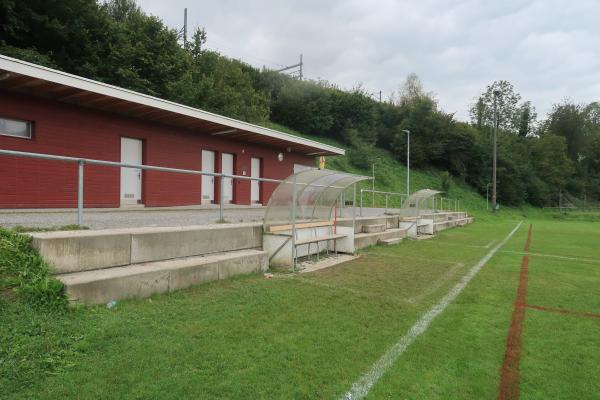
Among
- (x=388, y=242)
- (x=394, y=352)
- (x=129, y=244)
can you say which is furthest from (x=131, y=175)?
(x=394, y=352)

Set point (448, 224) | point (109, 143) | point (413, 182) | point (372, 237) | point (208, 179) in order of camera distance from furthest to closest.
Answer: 1. point (413, 182)
2. point (448, 224)
3. point (208, 179)
4. point (372, 237)
5. point (109, 143)

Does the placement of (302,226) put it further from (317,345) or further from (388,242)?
(317,345)

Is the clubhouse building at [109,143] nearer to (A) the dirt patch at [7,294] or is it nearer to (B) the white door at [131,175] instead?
(B) the white door at [131,175]

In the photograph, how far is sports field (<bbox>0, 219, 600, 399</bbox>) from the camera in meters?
2.89

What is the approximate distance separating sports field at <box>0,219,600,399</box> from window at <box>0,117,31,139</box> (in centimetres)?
725

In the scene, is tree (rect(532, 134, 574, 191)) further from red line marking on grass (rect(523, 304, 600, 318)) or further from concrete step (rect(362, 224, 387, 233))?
red line marking on grass (rect(523, 304, 600, 318))

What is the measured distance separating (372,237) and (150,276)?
7716mm

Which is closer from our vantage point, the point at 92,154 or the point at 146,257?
the point at 146,257

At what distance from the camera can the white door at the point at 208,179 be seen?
45.4 feet

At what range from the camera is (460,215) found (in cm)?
2667

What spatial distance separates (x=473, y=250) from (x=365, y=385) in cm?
995

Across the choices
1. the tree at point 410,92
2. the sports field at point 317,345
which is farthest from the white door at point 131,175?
the tree at point 410,92

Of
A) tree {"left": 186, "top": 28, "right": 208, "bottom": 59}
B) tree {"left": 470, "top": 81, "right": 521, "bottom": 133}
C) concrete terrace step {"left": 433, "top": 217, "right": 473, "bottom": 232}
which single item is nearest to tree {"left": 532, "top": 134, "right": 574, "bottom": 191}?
tree {"left": 470, "top": 81, "right": 521, "bottom": 133}

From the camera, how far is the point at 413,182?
39.9 m
